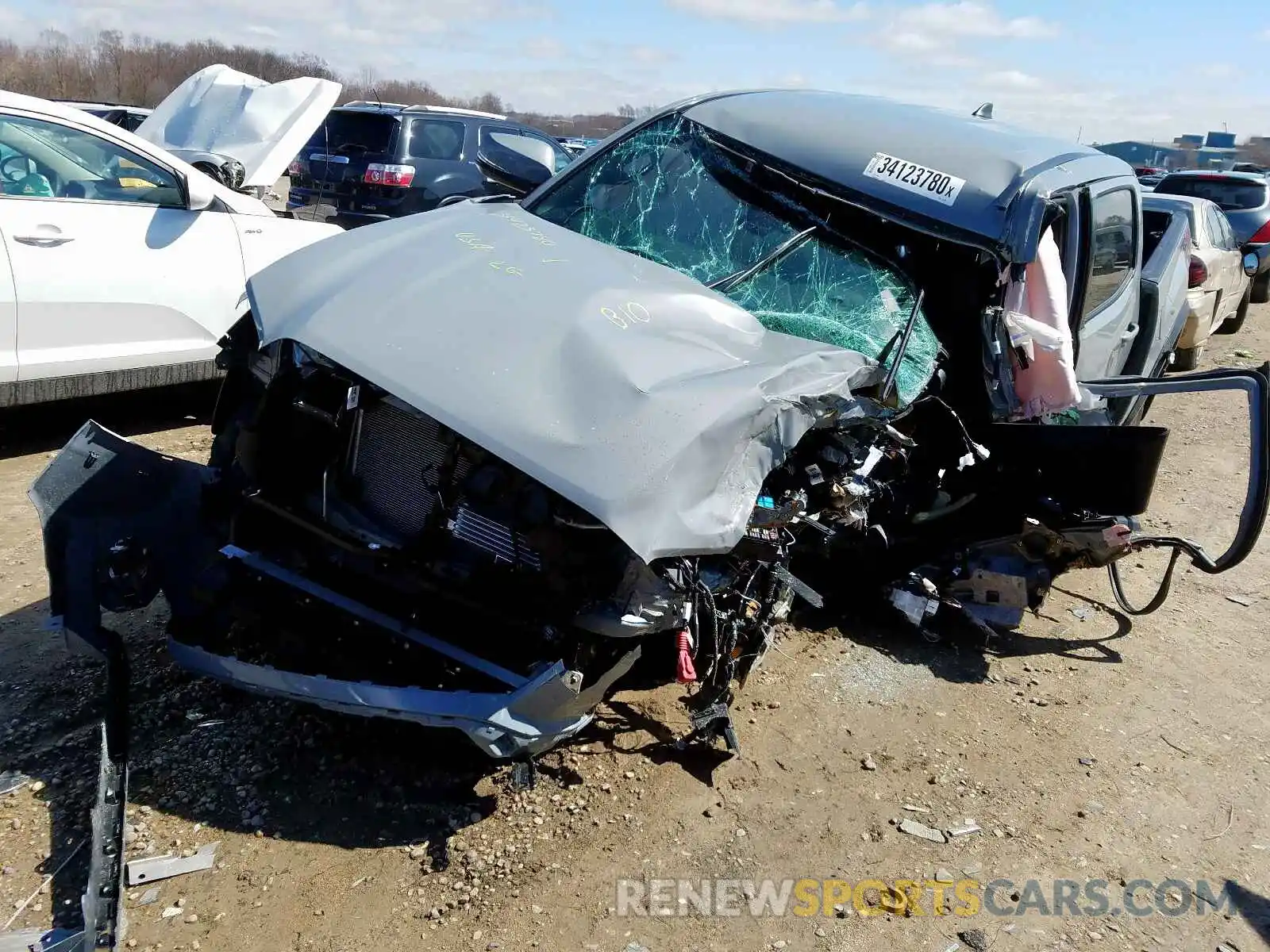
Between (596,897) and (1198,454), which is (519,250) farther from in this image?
(1198,454)

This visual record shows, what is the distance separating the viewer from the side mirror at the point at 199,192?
5.35m

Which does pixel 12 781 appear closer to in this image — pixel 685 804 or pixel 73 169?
pixel 685 804

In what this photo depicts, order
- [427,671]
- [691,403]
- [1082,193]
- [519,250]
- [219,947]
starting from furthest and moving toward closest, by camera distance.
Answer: [1082,193] → [519,250] → [427,671] → [691,403] → [219,947]

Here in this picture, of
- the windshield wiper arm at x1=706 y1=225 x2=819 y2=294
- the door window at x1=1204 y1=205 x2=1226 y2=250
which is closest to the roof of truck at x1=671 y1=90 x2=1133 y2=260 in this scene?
the windshield wiper arm at x1=706 y1=225 x2=819 y2=294

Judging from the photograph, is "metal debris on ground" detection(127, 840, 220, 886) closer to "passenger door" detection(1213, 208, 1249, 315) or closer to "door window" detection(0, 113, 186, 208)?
"door window" detection(0, 113, 186, 208)

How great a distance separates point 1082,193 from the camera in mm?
4051

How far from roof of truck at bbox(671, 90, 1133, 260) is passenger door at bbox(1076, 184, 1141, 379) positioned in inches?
8.6

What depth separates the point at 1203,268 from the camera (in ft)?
27.8

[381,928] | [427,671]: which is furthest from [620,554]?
[381,928]

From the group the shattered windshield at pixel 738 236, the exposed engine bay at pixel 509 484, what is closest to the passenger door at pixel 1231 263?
the exposed engine bay at pixel 509 484

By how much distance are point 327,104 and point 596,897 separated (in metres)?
6.42

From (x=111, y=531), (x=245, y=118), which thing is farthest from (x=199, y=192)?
(x=111, y=531)

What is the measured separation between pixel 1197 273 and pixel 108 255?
330 inches

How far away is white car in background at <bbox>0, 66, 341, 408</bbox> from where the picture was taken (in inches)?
186
